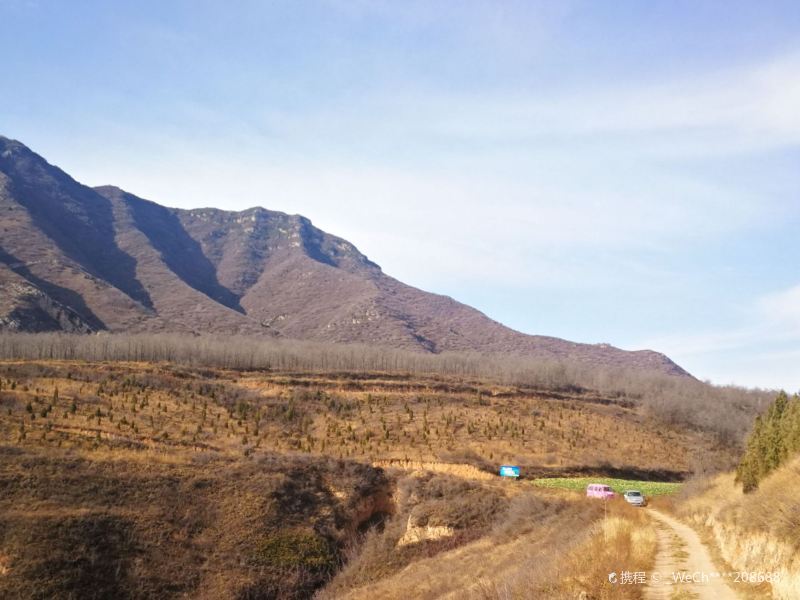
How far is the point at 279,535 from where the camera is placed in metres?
29.1

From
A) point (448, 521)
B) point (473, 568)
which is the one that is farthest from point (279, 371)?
point (473, 568)

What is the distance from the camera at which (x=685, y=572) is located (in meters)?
13.6

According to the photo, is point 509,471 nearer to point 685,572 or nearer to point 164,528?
point 164,528

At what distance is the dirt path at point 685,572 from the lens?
11484mm

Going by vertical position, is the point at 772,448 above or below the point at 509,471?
above

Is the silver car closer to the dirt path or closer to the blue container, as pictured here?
the blue container

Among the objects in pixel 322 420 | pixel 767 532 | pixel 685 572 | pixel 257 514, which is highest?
pixel 767 532

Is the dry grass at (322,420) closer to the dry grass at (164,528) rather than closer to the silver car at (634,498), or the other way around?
the dry grass at (164,528)

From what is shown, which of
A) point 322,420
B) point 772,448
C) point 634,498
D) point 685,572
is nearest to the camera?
point 685,572

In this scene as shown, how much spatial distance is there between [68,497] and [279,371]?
79.3m

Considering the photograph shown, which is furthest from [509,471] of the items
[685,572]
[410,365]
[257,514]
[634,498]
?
[410,365]

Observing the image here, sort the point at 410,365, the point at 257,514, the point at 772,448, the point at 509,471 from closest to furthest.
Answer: the point at 772,448
the point at 257,514
the point at 509,471
the point at 410,365

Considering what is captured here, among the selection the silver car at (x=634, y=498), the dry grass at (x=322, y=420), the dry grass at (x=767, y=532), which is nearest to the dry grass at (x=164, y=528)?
the dry grass at (x=322, y=420)

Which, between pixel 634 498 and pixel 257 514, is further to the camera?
pixel 634 498
